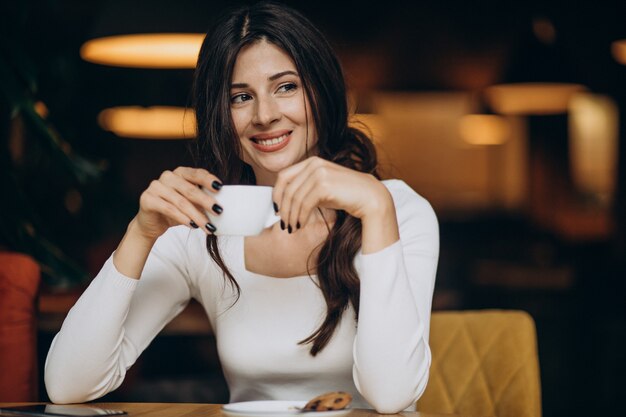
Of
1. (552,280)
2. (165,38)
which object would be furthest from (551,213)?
(165,38)

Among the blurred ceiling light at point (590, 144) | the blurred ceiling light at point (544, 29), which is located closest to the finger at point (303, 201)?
the blurred ceiling light at point (544, 29)

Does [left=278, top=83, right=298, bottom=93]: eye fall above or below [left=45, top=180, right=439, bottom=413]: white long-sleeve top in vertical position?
above

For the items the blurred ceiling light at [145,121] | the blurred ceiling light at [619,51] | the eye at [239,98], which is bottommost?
the eye at [239,98]

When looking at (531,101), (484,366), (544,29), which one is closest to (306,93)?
(484,366)

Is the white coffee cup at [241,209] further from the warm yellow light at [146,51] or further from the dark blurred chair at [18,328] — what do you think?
the warm yellow light at [146,51]

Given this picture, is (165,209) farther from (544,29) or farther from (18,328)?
(544,29)

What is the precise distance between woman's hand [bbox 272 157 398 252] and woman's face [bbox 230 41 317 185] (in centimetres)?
39

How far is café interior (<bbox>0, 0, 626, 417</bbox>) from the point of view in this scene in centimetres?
255

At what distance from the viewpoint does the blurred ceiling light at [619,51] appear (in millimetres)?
6359

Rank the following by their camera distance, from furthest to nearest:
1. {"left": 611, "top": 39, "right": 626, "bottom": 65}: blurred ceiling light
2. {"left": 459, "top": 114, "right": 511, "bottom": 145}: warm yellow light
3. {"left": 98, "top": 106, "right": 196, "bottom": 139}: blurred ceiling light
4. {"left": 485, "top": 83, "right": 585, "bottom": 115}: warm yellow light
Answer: {"left": 459, "top": 114, "right": 511, "bottom": 145}: warm yellow light → {"left": 485, "top": 83, "right": 585, "bottom": 115}: warm yellow light → {"left": 98, "top": 106, "right": 196, "bottom": 139}: blurred ceiling light → {"left": 611, "top": 39, "right": 626, "bottom": 65}: blurred ceiling light

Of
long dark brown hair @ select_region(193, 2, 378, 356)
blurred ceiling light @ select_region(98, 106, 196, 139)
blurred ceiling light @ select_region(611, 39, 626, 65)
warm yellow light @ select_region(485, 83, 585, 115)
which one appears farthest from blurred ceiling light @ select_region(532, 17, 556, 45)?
long dark brown hair @ select_region(193, 2, 378, 356)

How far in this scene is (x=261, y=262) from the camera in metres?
1.80

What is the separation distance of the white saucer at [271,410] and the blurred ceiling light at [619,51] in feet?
17.8

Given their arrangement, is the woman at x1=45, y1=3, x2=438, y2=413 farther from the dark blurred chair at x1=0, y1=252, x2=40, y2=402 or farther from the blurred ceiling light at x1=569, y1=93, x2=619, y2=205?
the blurred ceiling light at x1=569, y1=93, x2=619, y2=205
